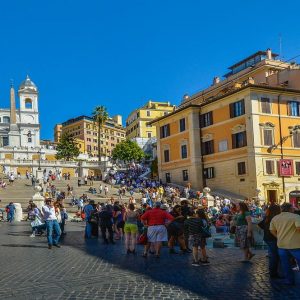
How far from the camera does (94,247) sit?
52.9 ft

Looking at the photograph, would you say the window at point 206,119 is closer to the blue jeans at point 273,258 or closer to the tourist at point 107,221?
the tourist at point 107,221

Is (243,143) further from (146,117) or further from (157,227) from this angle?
(146,117)

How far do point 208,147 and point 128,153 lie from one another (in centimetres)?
→ 4320

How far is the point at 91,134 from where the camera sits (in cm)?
13750

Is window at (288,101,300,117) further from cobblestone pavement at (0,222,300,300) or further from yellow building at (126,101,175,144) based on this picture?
yellow building at (126,101,175,144)

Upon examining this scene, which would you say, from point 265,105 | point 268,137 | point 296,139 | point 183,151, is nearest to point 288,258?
point 268,137

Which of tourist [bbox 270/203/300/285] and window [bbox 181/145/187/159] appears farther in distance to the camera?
window [bbox 181/145/187/159]

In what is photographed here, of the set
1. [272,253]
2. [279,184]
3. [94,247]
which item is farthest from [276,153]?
[272,253]

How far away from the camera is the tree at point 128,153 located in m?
88.7

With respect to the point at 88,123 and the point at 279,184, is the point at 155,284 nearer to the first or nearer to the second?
the point at 279,184

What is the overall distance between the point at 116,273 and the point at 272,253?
3406 millimetres

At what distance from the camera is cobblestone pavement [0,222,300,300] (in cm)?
832

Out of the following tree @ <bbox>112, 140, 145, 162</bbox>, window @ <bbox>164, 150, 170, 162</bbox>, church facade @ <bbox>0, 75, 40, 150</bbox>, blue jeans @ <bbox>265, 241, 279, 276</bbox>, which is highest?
church facade @ <bbox>0, 75, 40, 150</bbox>

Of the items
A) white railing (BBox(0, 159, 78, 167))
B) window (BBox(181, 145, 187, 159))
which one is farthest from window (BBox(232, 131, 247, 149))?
white railing (BBox(0, 159, 78, 167))
